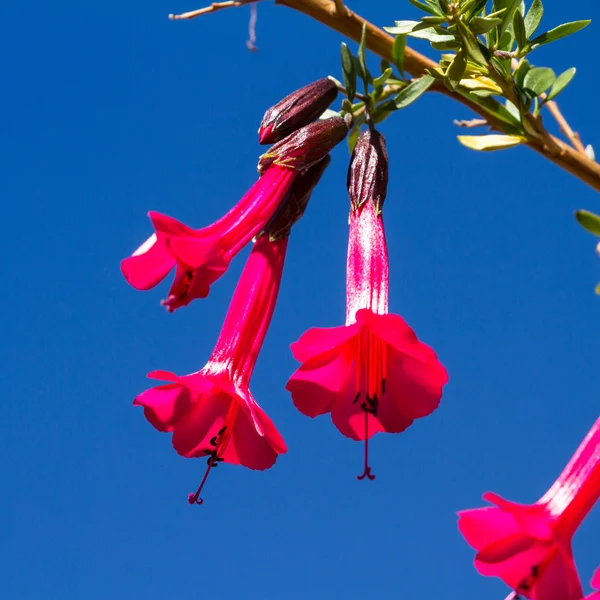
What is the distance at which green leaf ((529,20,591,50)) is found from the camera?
1.34 m

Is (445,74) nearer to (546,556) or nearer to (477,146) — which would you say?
(477,146)

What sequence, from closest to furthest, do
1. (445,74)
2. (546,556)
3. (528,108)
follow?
(546,556)
(445,74)
(528,108)

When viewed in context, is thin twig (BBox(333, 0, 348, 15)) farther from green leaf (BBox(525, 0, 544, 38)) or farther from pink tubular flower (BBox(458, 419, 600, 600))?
pink tubular flower (BBox(458, 419, 600, 600))

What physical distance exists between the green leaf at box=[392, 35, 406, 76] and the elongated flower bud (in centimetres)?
11

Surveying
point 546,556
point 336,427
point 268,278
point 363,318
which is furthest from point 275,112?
point 546,556

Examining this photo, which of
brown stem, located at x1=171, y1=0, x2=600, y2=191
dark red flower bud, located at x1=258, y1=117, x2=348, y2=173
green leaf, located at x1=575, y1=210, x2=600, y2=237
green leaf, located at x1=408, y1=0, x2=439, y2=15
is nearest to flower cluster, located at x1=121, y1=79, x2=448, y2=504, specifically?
dark red flower bud, located at x1=258, y1=117, x2=348, y2=173

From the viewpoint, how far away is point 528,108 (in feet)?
4.67

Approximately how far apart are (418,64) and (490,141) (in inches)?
6.4

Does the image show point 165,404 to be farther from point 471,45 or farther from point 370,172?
point 471,45

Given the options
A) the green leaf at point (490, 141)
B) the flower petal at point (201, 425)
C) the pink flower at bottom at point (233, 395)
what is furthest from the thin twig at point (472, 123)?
the flower petal at point (201, 425)

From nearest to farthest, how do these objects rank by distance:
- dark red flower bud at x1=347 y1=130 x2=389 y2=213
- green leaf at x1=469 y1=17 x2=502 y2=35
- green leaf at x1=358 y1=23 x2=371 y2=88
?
green leaf at x1=469 y1=17 x2=502 y2=35
green leaf at x1=358 y1=23 x2=371 y2=88
dark red flower bud at x1=347 y1=130 x2=389 y2=213

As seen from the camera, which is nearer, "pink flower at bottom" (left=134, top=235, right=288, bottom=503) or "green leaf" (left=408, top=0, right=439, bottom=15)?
"green leaf" (left=408, top=0, right=439, bottom=15)

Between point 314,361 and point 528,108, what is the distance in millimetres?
497

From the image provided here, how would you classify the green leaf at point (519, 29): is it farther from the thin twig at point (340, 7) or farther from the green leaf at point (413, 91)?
the thin twig at point (340, 7)
